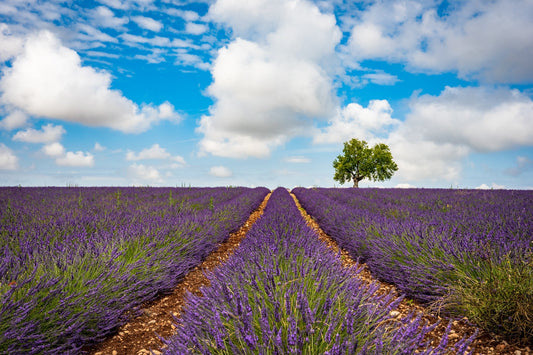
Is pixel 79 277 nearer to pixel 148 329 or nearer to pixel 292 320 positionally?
pixel 148 329

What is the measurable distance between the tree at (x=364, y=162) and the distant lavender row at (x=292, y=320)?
108 feet

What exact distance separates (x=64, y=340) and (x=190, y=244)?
8.50 ft

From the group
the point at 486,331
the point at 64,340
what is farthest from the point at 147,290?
the point at 486,331

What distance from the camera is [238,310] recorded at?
1.66 m

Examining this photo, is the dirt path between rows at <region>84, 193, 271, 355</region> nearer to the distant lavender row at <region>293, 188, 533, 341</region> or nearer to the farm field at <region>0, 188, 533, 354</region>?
the farm field at <region>0, 188, 533, 354</region>

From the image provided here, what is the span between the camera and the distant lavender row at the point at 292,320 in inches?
54.4

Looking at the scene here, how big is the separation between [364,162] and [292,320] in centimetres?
3477

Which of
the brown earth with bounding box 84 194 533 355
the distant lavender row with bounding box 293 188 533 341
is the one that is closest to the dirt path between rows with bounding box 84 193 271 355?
the brown earth with bounding box 84 194 533 355

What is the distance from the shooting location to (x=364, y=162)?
34.2m

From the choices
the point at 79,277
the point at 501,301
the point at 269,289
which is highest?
the point at 269,289

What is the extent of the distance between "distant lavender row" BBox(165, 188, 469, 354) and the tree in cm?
3292

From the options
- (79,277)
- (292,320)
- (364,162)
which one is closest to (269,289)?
(292,320)

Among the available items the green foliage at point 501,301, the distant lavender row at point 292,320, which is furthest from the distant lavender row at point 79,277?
the green foliage at point 501,301

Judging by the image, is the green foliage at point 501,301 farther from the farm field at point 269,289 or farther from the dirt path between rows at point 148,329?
the dirt path between rows at point 148,329
